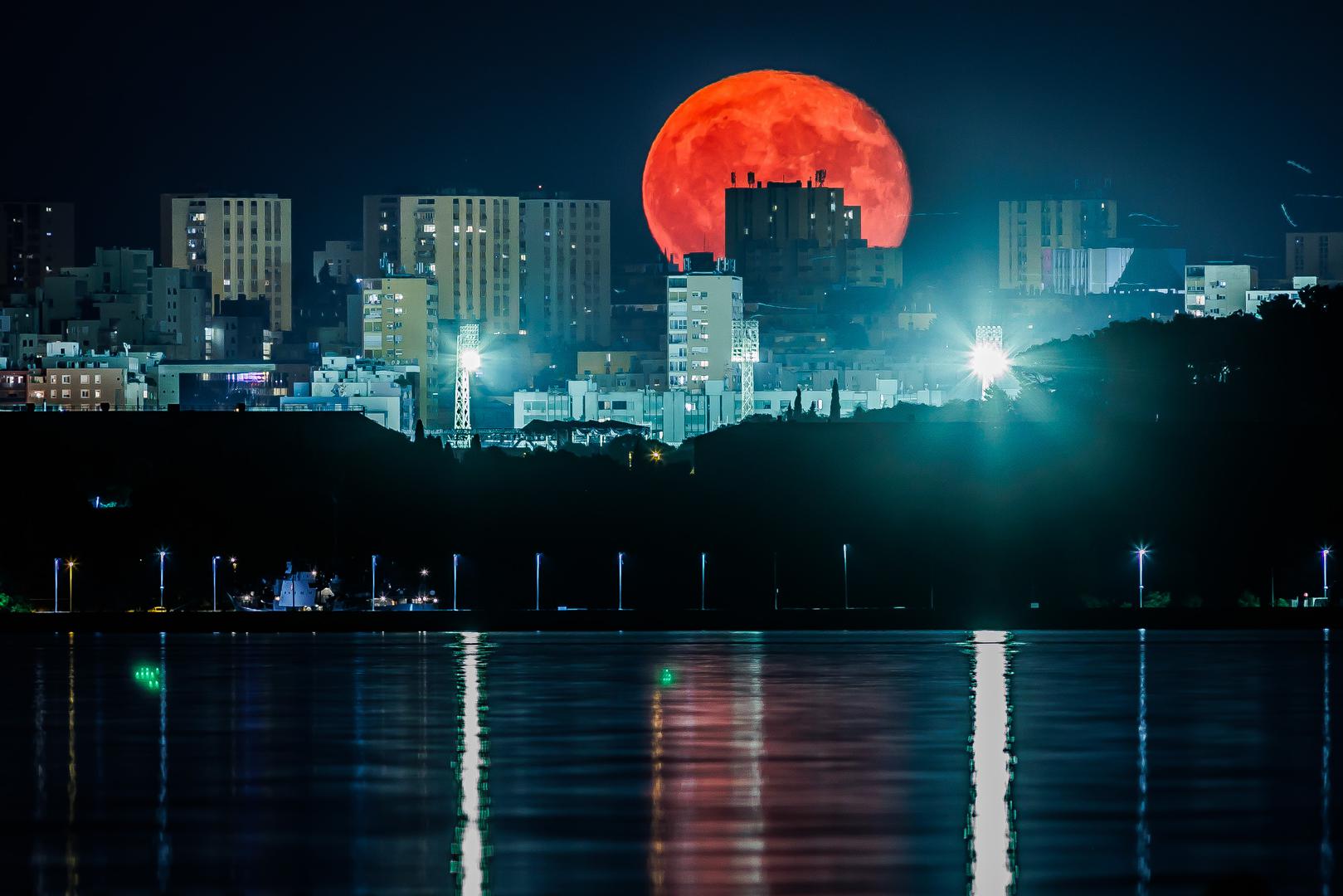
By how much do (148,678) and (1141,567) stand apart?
32.8 m

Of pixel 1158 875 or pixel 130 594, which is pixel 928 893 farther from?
pixel 130 594

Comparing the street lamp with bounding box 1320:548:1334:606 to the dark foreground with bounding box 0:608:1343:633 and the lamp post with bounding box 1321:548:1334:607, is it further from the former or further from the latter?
the dark foreground with bounding box 0:608:1343:633

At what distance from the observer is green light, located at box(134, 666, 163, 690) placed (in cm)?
4950

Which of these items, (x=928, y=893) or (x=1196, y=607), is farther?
(x=1196, y=607)

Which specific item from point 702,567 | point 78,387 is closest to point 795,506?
point 702,567

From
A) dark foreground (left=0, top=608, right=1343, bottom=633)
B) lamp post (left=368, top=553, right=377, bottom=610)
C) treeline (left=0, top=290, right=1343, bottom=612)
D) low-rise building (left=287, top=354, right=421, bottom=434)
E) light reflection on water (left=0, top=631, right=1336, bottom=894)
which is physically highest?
low-rise building (left=287, top=354, right=421, bottom=434)

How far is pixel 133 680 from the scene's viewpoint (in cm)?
5109

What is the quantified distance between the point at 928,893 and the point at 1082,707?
60.9 feet

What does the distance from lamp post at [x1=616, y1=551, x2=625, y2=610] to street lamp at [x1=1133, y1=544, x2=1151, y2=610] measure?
14.3m

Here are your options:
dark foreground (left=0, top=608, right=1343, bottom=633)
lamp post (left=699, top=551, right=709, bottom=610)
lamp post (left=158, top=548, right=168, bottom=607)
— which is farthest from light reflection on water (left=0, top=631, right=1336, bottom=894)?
lamp post (left=158, top=548, right=168, bottom=607)

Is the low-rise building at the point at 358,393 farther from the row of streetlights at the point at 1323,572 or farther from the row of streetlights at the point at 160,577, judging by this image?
the row of streetlights at the point at 1323,572

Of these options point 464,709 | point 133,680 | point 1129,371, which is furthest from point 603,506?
point 464,709

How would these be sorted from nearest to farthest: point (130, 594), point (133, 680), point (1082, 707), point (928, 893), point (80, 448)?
1. point (928, 893)
2. point (1082, 707)
3. point (133, 680)
4. point (130, 594)
5. point (80, 448)

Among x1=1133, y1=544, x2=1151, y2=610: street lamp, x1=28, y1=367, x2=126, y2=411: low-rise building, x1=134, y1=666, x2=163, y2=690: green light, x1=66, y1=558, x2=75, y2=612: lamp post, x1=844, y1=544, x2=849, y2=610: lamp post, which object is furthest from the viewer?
x1=28, y1=367, x2=126, y2=411: low-rise building
